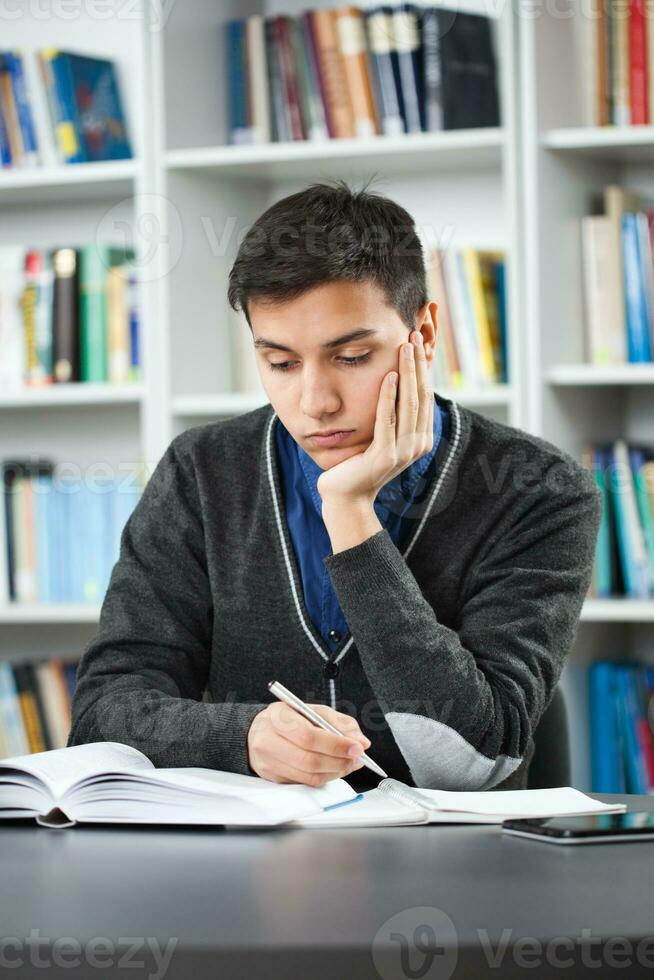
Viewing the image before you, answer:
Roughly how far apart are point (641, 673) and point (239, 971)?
6.08ft

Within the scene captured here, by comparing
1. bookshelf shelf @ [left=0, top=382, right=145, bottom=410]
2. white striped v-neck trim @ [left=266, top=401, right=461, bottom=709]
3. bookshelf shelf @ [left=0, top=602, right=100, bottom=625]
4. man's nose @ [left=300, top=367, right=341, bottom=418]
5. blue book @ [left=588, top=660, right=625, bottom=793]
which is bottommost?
blue book @ [left=588, top=660, right=625, bottom=793]

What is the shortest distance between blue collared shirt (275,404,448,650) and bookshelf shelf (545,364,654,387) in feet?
2.96

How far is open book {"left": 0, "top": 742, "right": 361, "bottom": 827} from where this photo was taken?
3.15 ft

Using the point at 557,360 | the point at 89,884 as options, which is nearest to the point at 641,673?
the point at 557,360

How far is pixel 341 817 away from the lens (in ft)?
3.19

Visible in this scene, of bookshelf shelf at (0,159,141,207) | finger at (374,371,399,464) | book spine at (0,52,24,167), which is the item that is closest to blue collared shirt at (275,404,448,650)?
finger at (374,371,399,464)

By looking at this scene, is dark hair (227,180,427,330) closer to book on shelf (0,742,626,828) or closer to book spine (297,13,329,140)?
book on shelf (0,742,626,828)

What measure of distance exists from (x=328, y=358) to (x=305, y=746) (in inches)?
16.5

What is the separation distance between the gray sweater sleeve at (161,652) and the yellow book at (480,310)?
1.02 meters

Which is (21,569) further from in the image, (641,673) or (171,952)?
(171,952)

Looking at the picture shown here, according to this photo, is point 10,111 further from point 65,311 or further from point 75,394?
point 75,394

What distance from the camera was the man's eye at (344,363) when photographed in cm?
128

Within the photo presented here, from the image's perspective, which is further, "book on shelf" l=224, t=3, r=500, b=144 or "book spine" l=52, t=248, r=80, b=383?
"book spine" l=52, t=248, r=80, b=383

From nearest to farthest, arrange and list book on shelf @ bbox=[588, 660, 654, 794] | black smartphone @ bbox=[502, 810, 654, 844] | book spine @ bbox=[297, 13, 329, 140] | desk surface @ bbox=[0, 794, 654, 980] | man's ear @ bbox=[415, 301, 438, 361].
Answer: desk surface @ bbox=[0, 794, 654, 980], black smartphone @ bbox=[502, 810, 654, 844], man's ear @ bbox=[415, 301, 438, 361], book on shelf @ bbox=[588, 660, 654, 794], book spine @ bbox=[297, 13, 329, 140]
